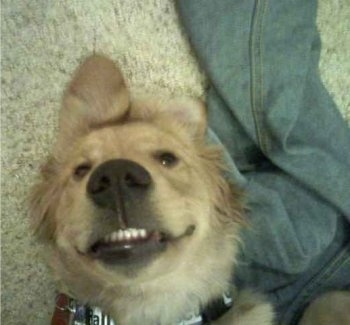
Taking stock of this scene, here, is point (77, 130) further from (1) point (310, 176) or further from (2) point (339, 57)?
(2) point (339, 57)

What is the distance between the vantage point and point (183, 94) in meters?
1.54

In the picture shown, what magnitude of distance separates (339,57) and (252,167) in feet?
1.36

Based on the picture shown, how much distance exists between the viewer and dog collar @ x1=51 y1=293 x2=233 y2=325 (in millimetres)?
1266

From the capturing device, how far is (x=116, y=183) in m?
0.97

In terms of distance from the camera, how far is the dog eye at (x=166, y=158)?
1.17 m

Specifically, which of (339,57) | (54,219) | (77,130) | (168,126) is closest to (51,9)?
(77,130)

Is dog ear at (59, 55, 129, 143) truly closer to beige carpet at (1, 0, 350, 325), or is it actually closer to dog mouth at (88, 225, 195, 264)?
beige carpet at (1, 0, 350, 325)

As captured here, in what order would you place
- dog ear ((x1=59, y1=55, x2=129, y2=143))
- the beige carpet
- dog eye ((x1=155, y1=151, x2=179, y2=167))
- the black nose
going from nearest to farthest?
the black nose, dog eye ((x1=155, y1=151, x2=179, y2=167)), dog ear ((x1=59, y1=55, x2=129, y2=143)), the beige carpet

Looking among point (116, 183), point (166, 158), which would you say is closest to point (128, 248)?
point (116, 183)

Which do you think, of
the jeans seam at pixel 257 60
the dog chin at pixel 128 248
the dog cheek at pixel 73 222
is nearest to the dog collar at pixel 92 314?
the dog cheek at pixel 73 222

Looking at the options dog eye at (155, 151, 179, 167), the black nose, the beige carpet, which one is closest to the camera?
the black nose

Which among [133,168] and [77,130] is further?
[77,130]

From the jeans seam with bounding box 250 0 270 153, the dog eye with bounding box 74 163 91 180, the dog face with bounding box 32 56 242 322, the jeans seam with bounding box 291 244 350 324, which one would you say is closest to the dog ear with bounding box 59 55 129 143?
the dog face with bounding box 32 56 242 322

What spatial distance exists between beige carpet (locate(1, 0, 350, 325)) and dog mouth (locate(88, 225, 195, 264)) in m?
0.57
